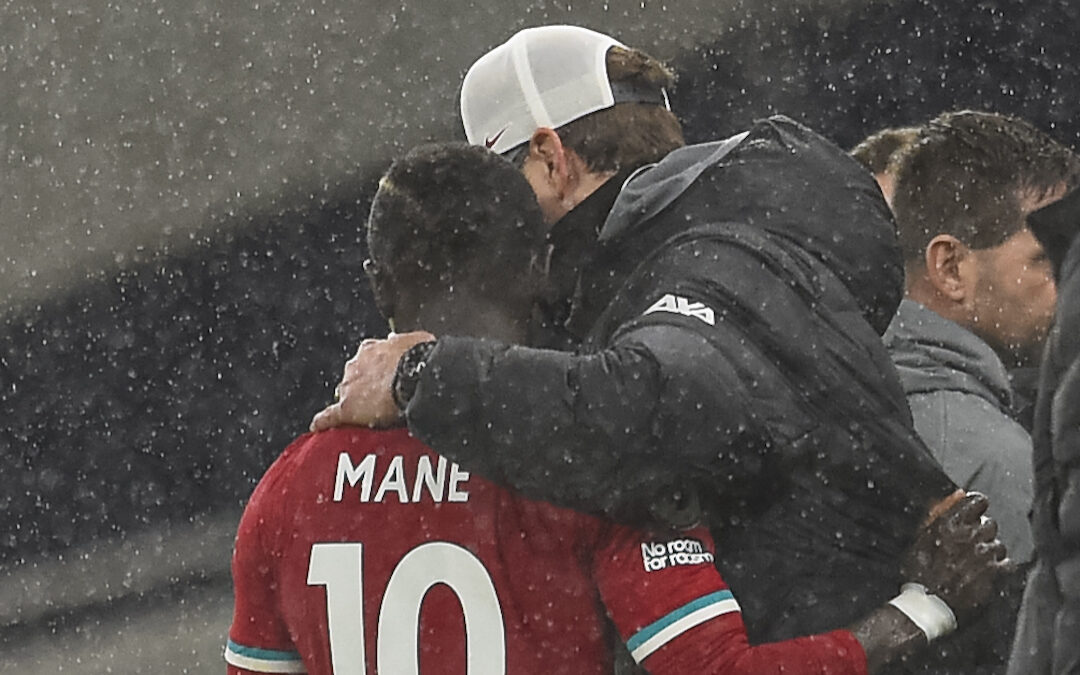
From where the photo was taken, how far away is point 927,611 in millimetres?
2055

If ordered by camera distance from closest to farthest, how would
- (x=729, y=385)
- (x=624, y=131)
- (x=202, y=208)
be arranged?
1. (x=729, y=385)
2. (x=624, y=131)
3. (x=202, y=208)

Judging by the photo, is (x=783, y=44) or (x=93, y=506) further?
(x=93, y=506)

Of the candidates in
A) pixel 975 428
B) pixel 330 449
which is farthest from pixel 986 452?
pixel 330 449

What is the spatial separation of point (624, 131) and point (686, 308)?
0.55 m

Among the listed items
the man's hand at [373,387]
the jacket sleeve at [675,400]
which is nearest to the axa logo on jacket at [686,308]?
the jacket sleeve at [675,400]

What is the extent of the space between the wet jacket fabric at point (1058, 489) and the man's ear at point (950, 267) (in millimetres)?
954

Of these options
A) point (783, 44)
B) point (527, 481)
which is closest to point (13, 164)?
point (783, 44)

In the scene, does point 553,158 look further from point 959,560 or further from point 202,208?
point 202,208

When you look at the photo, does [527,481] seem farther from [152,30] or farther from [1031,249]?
[152,30]

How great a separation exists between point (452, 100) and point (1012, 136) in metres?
3.21

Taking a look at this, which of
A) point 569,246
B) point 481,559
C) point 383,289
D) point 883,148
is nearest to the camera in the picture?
point 481,559

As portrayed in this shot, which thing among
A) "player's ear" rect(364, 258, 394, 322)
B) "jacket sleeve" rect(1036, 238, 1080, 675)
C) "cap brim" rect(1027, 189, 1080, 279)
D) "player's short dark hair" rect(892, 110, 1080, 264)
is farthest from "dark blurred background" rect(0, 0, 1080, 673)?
"jacket sleeve" rect(1036, 238, 1080, 675)

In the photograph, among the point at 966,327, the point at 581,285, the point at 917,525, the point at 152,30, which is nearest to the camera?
the point at 917,525

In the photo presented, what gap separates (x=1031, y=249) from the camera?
2848mm
